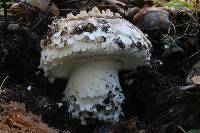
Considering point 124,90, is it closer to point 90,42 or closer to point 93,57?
point 93,57

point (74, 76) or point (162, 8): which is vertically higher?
point (162, 8)

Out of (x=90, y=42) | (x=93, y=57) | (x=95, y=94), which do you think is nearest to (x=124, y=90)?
(x=95, y=94)

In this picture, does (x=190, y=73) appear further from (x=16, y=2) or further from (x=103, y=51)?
(x=16, y=2)

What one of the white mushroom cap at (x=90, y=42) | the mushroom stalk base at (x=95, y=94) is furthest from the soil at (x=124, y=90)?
the white mushroom cap at (x=90, y=42)

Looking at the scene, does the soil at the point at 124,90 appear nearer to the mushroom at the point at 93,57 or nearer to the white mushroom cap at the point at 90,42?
the mushroom at the point at 93,57

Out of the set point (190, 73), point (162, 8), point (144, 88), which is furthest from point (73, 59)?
point (162, 8)

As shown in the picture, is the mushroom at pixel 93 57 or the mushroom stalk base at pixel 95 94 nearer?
the mushroom at pixel 93 57

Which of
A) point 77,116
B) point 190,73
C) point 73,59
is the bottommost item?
point 77,116
